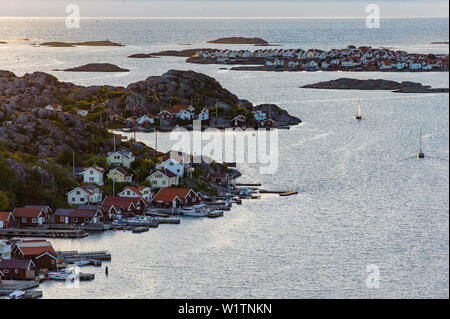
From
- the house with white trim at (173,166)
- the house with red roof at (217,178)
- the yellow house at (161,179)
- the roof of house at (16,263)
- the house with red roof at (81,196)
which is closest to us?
the roof of house at (16,263)

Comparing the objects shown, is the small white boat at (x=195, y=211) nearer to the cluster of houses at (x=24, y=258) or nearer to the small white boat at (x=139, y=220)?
the small white boat at (x=139, y=220)

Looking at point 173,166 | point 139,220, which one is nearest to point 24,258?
point 139,220

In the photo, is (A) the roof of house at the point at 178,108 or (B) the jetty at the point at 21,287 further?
(A) the roof of house at the point at 178,108

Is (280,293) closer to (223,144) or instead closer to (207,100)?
(223,144)

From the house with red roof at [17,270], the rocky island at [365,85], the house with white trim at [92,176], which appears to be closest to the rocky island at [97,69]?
the rocky island at [365,85]

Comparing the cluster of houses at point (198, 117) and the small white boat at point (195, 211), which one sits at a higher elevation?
the cluster of houses at point (198, 117)

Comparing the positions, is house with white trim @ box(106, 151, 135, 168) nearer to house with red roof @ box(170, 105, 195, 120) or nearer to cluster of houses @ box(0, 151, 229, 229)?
cluster of houses @ box(0, 151, 229, 229)
